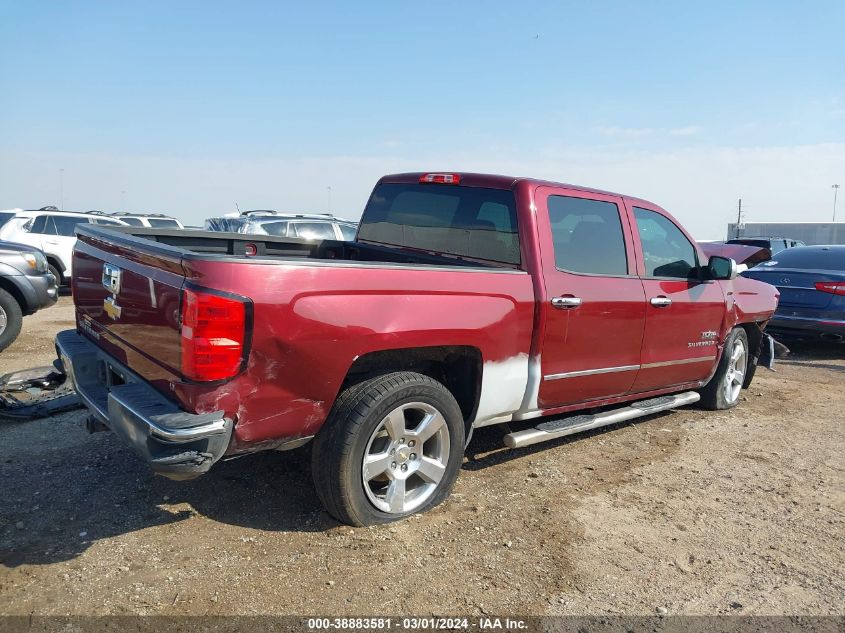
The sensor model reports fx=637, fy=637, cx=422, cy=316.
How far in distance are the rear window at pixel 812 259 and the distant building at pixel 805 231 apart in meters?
52.8

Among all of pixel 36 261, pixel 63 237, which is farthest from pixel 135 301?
pixel 63 237

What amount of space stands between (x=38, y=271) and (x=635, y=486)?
6.96 m

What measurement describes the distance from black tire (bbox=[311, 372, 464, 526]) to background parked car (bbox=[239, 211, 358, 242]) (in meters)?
8.67

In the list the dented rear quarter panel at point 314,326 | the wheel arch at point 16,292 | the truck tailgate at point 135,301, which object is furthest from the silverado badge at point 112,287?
the wheel arch at point 16,292

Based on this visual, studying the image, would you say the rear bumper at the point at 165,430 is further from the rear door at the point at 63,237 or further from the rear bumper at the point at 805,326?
the rear door at the point at 63,237

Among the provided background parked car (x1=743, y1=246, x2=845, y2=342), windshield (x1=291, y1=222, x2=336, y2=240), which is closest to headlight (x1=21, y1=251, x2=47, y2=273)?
windshield (x1=291, y1=222, x2=336, y2=240)

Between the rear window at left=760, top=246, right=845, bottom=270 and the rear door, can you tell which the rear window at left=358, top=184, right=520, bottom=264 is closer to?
the rear window at left=760, top=246, right=845, bottom=270

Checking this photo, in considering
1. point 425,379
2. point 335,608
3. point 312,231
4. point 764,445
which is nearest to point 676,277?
point 764,445

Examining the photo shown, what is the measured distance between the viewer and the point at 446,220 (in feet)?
14.0

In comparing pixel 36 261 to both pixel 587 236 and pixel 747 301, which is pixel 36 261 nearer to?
pixel 587 236

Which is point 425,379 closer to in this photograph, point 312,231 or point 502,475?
point 502,475

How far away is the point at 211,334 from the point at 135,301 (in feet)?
2.25

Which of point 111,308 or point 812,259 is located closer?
point 111,308

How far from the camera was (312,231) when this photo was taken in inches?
492
